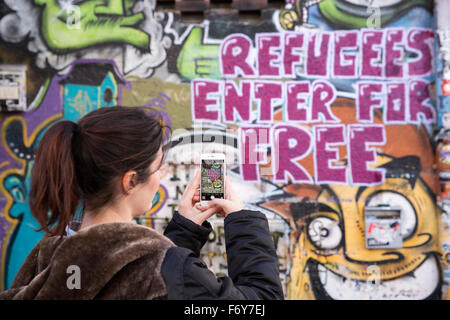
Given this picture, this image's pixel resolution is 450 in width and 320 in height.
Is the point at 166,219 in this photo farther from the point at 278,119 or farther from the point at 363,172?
the point at 363,172

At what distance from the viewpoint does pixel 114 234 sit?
117 cm

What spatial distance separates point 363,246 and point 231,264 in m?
3.04

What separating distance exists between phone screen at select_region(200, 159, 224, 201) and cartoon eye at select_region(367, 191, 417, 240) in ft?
8.74

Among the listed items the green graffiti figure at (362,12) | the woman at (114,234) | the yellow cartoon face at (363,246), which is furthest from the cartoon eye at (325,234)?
the woman at (114,234)

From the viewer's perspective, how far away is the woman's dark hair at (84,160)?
3.99ft

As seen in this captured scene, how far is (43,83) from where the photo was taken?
4148 mm

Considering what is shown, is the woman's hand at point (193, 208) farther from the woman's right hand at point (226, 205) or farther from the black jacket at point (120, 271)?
the black jacket at point (120, 271)

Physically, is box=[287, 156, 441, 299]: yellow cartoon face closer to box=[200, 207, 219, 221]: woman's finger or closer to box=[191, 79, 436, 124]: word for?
box=[191, 79, 436, 124]: word for

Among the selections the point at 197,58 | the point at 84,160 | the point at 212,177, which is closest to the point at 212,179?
the point at 212,177

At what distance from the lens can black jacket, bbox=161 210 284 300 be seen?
112cm

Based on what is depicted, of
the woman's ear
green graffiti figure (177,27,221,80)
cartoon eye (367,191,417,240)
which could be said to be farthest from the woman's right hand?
cartoon eye (367,191,417,240)

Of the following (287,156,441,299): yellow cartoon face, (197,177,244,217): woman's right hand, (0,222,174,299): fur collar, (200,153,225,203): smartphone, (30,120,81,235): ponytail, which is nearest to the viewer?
(0,222,174,299): fur collar

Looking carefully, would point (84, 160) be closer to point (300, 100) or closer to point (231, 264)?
point (231, 264)

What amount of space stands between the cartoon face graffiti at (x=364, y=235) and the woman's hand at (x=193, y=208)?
242 centimetres
